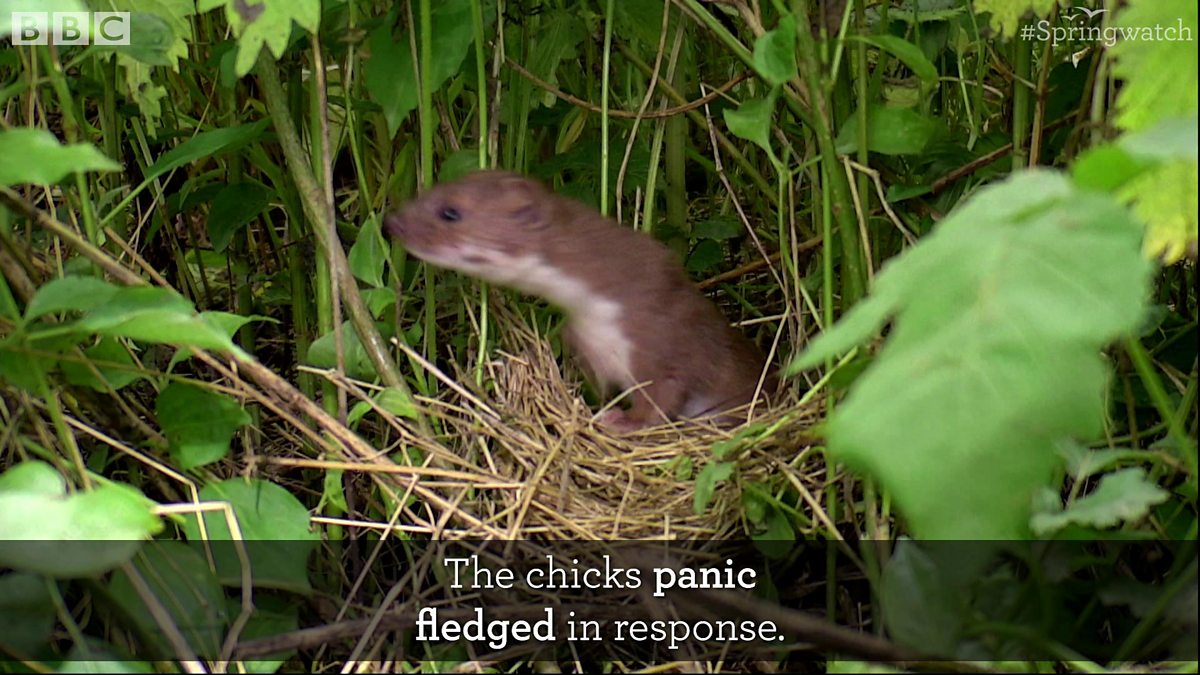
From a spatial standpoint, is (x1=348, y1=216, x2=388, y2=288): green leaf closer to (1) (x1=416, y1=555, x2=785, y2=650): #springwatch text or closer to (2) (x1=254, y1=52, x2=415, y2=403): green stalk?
(2) (x1=254, y1=52, x2=415, y2=403): green stalk

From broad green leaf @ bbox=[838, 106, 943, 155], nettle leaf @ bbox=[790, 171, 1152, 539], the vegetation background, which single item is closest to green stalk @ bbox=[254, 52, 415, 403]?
the vegetation background

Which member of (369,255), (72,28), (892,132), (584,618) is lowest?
(584,618)

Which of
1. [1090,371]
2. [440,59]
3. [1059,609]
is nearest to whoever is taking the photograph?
[1090,371]

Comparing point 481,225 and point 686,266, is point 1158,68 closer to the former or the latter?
point 481,225

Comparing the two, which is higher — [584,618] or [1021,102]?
[1021,102]

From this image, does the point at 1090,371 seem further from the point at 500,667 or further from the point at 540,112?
the point at 540,112

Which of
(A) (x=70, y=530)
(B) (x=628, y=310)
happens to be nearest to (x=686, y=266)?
(B) (x=628, y=310)

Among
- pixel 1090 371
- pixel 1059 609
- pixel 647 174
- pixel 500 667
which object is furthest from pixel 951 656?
pixel 647 174

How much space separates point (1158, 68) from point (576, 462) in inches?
45.6

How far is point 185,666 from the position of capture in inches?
57.9

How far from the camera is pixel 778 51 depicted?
1645mm

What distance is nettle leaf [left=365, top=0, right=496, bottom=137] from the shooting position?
1940mm

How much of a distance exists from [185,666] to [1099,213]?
3.52 feet

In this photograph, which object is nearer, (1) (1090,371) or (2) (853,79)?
(1) (1090,371)
